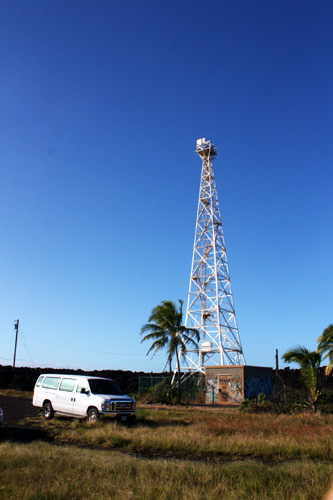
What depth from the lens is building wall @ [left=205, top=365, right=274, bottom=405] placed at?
106 feet

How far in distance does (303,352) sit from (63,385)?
36.9ft

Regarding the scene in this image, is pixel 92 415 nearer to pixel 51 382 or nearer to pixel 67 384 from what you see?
pixel 67 384

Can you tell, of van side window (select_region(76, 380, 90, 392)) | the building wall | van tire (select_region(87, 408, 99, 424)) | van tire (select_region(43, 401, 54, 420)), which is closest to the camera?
van tire (select_region(87, 408, 99, 424))

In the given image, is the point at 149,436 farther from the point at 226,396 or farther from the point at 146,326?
the point at 226,396

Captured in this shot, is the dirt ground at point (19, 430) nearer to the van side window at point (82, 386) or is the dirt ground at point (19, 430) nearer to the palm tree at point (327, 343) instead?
the van side window at point (82, 386)

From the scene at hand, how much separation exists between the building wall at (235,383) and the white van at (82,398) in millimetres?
16188

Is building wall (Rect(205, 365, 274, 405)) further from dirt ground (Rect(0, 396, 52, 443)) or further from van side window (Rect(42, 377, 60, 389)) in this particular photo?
van side window (Rect(42, 377, 60, 389))

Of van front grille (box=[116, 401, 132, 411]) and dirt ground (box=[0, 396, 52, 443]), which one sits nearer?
dirt ground (box=[0, 396, 52, 443])

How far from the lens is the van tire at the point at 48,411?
18141 mm

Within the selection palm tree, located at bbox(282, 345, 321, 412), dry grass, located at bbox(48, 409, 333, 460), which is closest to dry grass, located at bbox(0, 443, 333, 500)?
Result: dry grass, located at bbox(48, 409, 333, 460)

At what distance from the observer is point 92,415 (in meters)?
16.5

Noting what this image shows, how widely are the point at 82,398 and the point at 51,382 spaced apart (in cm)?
244

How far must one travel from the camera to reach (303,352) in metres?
21.9

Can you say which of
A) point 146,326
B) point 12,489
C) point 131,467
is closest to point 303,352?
point 146,326
